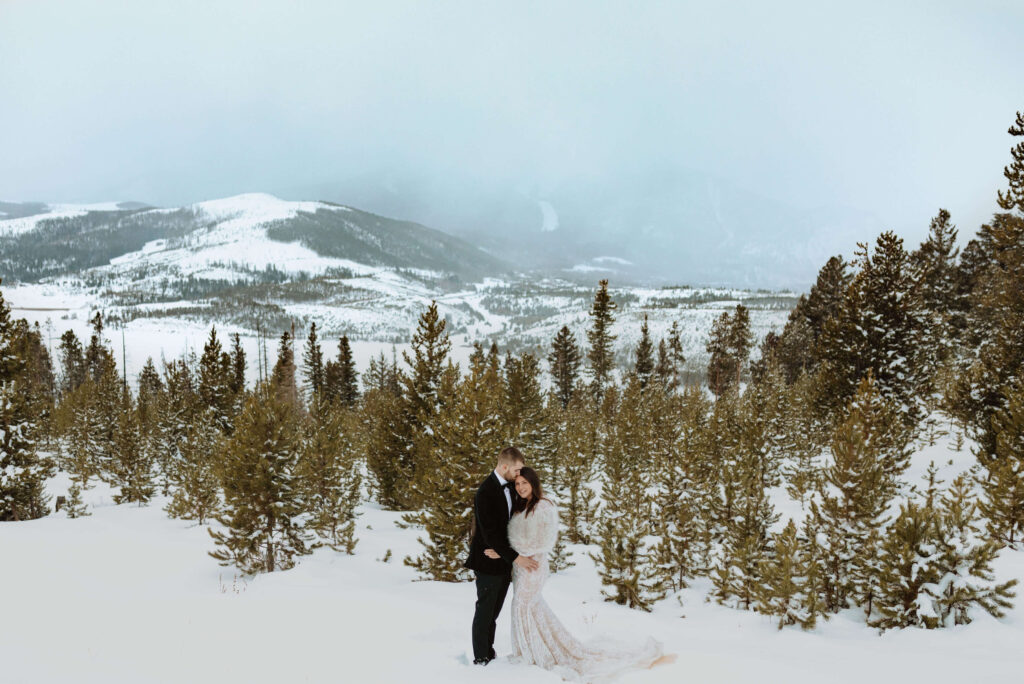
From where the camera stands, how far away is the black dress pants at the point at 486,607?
20.7 ft

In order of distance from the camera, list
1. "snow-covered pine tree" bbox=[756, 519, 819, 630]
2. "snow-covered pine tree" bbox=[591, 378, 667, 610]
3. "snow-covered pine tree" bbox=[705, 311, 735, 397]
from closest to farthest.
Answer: "snow-covered pine tree" bbox=[756, 519, 819, 630] < "snow-covered pine tree" bbox=[591, 378, 667, 610] < "snow-covered pine tree" bbox=[705, 311, 735, 397]

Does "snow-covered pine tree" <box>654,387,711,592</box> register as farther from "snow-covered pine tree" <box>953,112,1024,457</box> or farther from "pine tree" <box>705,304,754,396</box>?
"pine tree" <box>705,304,754,396</box>

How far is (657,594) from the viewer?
672 inches

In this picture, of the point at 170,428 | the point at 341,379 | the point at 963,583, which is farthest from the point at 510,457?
the point at 341,379

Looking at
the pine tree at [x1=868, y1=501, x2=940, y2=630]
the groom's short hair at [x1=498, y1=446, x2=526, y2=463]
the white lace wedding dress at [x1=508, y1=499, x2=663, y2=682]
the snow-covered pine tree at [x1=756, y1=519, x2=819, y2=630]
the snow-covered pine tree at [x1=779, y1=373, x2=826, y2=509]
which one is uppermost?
the groom's short hair at [x1=498, y1=446, x2=526, y2=463]

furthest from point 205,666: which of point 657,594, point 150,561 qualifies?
point 657,594

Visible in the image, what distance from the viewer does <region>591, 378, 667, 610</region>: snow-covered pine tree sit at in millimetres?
15016

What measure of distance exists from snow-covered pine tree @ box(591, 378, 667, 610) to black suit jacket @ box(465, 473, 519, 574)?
9.42 m

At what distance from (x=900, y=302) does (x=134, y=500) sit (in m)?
46.7

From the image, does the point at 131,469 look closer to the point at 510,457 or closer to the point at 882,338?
the point at 510,457

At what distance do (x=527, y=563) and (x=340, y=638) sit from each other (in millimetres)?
3445

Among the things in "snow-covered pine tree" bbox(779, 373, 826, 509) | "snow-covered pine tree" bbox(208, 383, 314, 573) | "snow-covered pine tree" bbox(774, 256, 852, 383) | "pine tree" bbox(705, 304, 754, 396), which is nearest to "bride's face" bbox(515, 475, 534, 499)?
"snow-covered pine tree" bbox(208, 383, 314, 573)

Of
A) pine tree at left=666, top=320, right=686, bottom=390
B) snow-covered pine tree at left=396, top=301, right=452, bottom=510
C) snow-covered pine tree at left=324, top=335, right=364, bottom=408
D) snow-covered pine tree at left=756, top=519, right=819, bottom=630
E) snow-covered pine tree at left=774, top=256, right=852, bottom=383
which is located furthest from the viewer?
snow-covered pine tree at left=324, top=335, right=364, bottom=408

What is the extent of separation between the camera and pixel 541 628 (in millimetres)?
6391
